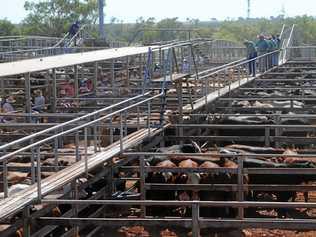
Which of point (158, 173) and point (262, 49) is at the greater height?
point (262, 49)

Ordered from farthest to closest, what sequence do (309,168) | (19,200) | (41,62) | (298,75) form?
(298,75) → (41,62) → (309,168) → (19,200)

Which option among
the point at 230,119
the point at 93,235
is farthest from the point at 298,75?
the point at 93,235

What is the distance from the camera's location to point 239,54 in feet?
139

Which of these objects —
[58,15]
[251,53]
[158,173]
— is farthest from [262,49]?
[58,15]

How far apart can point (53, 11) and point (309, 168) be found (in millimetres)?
62148

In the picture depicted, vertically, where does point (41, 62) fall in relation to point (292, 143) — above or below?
above

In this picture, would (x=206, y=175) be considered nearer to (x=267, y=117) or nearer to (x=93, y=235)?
(x=93, y=235)

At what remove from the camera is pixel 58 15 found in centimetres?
7175

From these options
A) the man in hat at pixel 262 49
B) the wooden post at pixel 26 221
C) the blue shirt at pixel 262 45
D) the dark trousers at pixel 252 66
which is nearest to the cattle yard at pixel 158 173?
the wooden post at pixel 26 221

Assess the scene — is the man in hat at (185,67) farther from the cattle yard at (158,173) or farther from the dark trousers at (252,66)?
the dark trousers at (252,66)

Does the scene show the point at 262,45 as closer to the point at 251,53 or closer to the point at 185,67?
the point at 251,53

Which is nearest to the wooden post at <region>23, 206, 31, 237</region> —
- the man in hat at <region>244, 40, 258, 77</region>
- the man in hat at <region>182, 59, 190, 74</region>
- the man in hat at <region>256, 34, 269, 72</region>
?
the man in hat at <region>182, 59, 190, 74</region>

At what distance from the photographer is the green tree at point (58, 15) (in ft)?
229

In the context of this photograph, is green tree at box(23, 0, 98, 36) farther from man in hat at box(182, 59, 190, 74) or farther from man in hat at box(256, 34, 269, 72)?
man in hat at box(182, 59, 190, 74)
